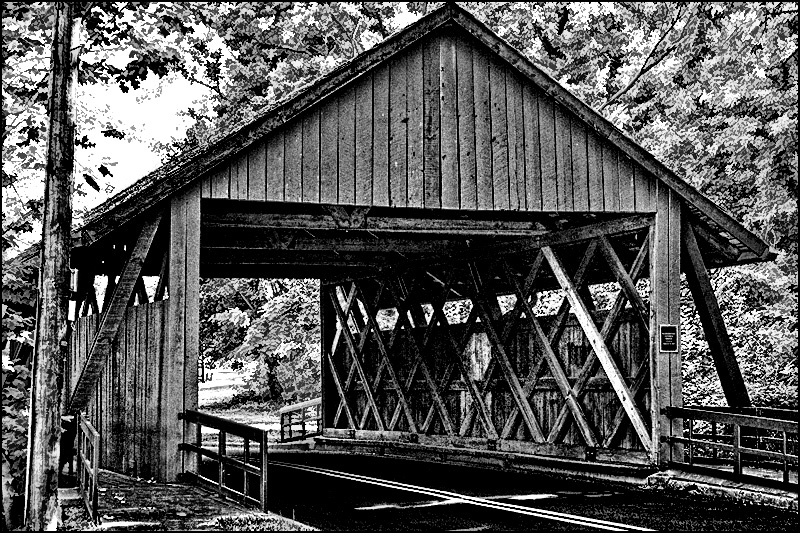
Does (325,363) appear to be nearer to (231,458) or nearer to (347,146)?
(347,146)

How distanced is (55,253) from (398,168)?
5405 mm

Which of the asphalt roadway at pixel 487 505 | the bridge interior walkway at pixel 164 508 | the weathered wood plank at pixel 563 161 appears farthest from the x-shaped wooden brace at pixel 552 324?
the bridge interior walkway at pixel 164 508

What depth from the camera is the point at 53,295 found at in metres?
9.48

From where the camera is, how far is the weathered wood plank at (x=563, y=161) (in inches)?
577

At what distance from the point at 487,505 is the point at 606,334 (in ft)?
14.4

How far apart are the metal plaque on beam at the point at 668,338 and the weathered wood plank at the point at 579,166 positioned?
2018 mm

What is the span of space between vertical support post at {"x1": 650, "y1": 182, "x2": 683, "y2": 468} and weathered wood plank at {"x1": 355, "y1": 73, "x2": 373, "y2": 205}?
4.30 meters

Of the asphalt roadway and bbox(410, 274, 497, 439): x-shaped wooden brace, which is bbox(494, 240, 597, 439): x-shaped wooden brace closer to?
bbox(410, 274, 497, 439): x-shaped wooden brace

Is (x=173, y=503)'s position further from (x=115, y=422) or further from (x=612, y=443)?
(x=612, y=443)

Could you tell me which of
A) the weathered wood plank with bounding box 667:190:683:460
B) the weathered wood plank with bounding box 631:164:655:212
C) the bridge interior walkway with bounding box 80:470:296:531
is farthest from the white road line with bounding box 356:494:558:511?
the weathered wood plank with bounding box 631:164:655:212

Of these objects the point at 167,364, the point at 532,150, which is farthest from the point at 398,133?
the point at 167,364

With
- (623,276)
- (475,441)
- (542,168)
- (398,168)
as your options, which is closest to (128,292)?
(398,168)

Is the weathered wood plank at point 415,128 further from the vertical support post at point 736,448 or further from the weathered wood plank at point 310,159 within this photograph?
the vertical support post at point 736,448

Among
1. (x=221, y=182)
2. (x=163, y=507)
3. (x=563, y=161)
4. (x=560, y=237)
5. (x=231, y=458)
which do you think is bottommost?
(x=163, y=507)
